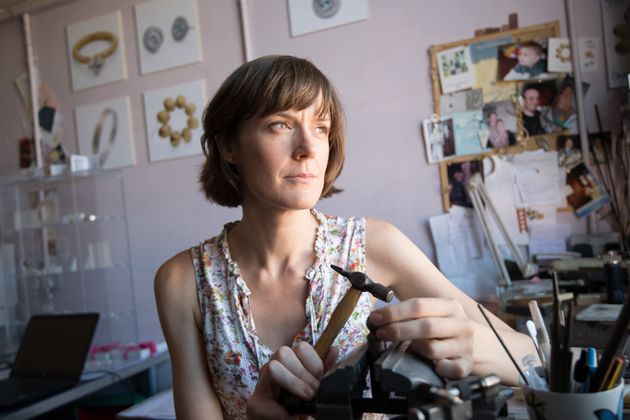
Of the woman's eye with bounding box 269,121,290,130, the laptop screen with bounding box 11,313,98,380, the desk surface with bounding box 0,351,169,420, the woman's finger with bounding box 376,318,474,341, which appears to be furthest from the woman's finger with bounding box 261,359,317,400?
the laptop screen with bounding box 11,313,98,380

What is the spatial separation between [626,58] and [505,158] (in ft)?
1.88

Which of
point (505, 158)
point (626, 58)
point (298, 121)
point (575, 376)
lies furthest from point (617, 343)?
point (626, 58)

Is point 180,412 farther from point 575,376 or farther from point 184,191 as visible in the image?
point 184,191

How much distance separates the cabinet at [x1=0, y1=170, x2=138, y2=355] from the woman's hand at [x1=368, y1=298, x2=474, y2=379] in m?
2.50

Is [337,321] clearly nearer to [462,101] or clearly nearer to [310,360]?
[310,360]

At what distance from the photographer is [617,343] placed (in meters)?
0.51

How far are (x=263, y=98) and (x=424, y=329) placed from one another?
0.57 m

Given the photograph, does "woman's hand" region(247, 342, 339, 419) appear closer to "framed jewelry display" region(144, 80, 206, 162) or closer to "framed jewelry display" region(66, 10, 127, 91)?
"framed jewelry display" region(144, 80, 206, 162)

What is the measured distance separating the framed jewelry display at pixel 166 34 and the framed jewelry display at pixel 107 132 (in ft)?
0.92

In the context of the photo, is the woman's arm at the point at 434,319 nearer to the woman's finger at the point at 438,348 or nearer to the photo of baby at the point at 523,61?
the woman's finger at the point at 438,348

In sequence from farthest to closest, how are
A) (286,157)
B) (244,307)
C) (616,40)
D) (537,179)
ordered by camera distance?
(537,179), (616,40), (244,307), (286,157)

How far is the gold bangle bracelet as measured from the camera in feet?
9.55

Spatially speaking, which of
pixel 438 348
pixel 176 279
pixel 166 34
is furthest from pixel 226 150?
pixel 166 34

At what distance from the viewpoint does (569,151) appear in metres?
2.07
